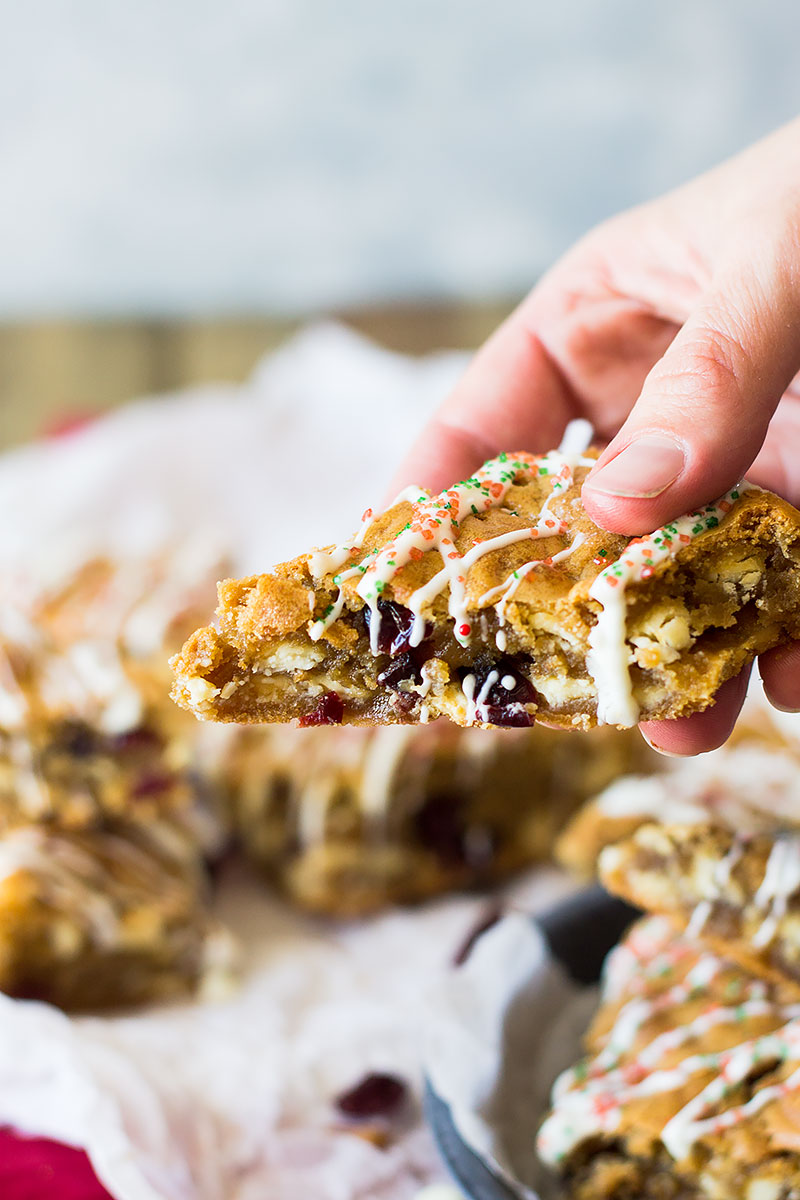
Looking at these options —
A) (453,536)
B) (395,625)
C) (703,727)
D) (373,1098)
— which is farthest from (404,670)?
(373,1098)

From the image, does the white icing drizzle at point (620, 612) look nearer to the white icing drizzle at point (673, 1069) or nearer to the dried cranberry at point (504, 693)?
the dried cranberry at point (504, 693)

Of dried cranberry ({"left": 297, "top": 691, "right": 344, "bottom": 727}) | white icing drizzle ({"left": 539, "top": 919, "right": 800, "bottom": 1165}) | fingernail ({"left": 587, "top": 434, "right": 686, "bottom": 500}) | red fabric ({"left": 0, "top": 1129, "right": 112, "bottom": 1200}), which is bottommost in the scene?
red fabric ({"left": 0, "top": 1129, "right": 112, "bottom": 1200})

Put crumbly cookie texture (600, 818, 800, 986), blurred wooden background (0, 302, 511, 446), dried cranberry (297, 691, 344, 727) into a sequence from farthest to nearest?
blurred wooden background (0, 302, 511, 446) → crumbly cookie texture (600, 818, 800, 986) → dried cranberry (297, 691, 344, 727)

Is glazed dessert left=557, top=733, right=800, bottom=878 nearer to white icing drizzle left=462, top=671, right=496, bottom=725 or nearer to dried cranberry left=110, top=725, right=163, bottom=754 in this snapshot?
white icing drizzle left=462, top=671, right=496, bottom=725

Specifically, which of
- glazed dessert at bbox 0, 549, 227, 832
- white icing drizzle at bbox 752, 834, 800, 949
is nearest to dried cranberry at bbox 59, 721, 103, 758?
glazed dessert at bbox 0, 549, 227, 832

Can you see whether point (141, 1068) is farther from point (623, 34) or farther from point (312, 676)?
point (623, 34)

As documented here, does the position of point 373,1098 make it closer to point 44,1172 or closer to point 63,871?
point 44,1172

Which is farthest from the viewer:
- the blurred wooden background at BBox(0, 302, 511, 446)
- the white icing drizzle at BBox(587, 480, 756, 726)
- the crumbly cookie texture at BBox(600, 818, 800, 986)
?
the blurred wooden background at BBox(0, 302, 511, 446)
